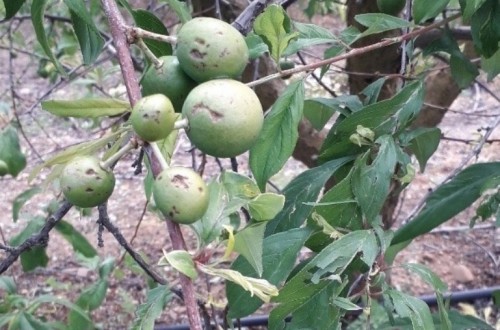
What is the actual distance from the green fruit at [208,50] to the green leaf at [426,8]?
0.43 metres

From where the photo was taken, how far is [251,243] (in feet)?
2.16

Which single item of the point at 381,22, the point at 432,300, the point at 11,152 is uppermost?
the point at 381,22

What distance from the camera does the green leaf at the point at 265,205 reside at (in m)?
0.64

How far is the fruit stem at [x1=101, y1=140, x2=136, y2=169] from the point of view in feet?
1.90

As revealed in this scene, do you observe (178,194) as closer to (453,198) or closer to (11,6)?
(11,6)

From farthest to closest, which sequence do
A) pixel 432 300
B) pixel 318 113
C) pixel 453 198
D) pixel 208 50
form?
pixel 432 300 → pixel 318 113 → pixel 453 198 → pixel 208 50

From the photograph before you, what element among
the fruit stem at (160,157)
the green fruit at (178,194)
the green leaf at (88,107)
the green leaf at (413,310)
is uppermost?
the fruit stem at (160,157)

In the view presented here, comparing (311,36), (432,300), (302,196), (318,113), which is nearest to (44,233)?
(302,196)

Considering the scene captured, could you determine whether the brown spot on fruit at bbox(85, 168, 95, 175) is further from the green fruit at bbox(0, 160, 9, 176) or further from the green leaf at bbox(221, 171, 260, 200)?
the green fruit at bbox(0, 160, 9, 176)

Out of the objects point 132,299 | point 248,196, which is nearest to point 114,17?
point 248,196

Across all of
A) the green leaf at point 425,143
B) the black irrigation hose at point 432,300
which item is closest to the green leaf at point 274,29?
the green leaf at point 425,143

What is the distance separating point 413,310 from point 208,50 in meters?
0.46

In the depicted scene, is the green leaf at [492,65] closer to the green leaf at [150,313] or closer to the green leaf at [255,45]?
the green leaf at [255,45]

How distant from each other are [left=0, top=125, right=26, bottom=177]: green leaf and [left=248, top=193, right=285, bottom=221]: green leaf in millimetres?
1491
